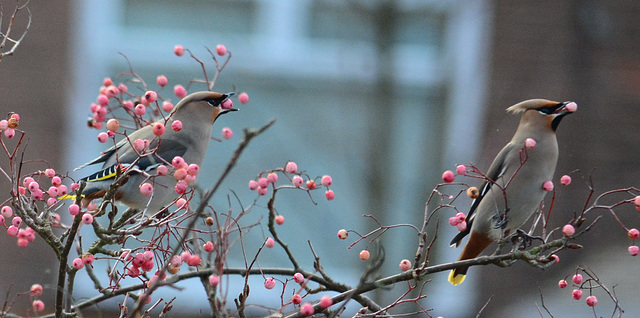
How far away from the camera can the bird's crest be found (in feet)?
9.05

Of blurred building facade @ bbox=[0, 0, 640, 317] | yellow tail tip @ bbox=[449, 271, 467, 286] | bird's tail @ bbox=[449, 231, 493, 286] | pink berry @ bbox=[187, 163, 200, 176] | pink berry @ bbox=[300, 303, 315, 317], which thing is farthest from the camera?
blurred building facade @ bbox=[0, 0, 640, 317]

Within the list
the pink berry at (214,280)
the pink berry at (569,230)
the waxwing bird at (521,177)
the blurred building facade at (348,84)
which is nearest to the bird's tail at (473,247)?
the waxwing bird at (521,177)

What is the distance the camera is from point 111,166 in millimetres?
2662

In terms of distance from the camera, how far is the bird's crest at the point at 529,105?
2.76 m

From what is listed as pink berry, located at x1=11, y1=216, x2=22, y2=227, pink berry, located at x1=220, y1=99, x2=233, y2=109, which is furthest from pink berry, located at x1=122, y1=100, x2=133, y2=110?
pink berry, located at x1=11, y1=216, x2=22, y2=227

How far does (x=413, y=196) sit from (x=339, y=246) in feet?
2.34

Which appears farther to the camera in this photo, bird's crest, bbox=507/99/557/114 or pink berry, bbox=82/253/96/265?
bird's crest, bbox=507/99/557/114

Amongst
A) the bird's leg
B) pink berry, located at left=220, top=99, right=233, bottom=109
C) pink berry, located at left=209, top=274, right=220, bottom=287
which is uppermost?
pink berry, located at left=220, top=99, right=233, bottom=109

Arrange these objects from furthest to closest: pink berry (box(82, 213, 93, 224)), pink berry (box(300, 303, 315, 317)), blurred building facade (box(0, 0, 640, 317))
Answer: blurred building facade (box(0, 0, 640, 317)) < pink berry (box(82, 213, 93, 224)) < pink berry (box(300, 303, 315, 317))

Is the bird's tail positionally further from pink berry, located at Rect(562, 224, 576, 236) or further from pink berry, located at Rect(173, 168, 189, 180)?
pink berry, located at Rect(173, 168, 189, 180)

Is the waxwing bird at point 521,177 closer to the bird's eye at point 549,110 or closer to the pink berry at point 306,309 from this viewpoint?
the bird's eye at point 549,110

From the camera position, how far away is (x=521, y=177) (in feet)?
9.09

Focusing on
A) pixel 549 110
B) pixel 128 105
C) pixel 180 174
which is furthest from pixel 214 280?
pixel 549 110

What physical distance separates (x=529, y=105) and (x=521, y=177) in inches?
9.6
